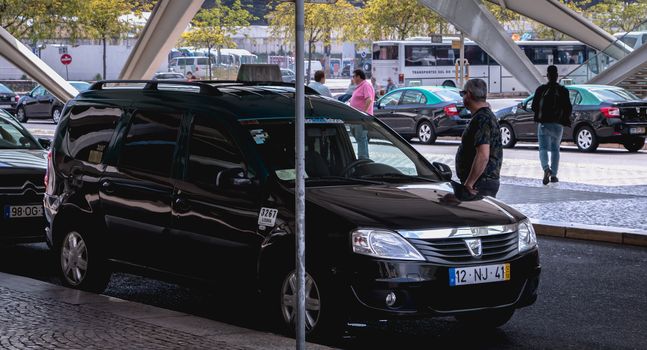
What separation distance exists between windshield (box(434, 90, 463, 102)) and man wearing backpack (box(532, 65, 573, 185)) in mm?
13898

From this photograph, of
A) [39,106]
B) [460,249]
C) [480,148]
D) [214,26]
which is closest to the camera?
[460,249]

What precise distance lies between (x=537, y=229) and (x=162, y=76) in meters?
47.2

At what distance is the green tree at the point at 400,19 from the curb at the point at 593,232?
5547cm

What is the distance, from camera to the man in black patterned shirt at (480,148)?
9.92 m

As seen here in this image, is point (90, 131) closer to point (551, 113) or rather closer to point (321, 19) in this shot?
point (551, 113)

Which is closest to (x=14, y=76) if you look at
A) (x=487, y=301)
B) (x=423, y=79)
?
(x=423, y=79)

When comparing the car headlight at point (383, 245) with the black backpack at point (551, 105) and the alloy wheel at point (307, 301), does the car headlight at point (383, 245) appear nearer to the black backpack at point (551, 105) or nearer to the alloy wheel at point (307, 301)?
the alloy wheel at point (307, 301)

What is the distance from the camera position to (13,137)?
43.7ft

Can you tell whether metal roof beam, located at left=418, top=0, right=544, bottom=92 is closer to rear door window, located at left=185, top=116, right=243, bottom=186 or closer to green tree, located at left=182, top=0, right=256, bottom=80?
rear door window, located at left=185, top=116, right=243, bottom=186

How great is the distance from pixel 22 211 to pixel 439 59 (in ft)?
180

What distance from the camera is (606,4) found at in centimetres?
7850

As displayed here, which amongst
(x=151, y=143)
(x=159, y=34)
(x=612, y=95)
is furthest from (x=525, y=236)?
(x=159, y=34)

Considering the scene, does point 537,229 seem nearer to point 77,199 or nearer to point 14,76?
point 77,199

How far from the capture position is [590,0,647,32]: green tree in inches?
2982
